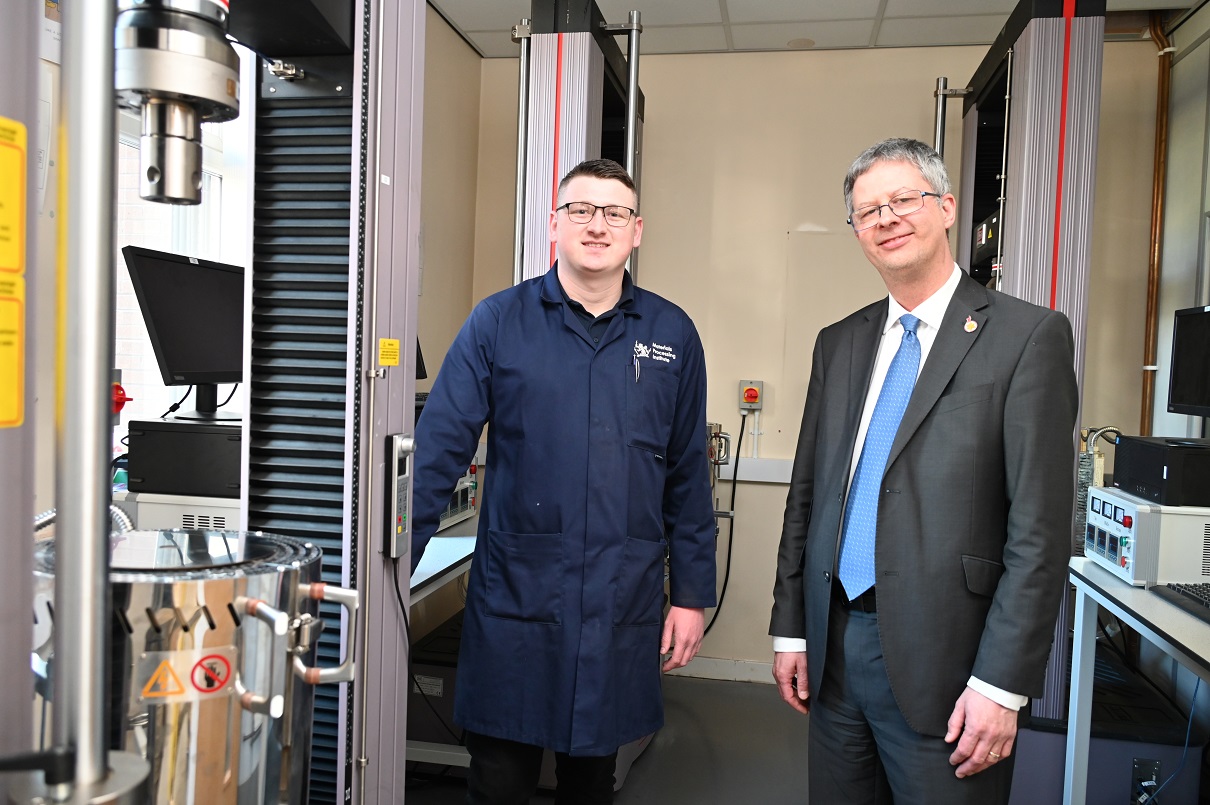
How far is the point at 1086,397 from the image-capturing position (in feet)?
11.8

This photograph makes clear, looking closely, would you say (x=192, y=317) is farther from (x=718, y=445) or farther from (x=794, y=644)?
(x=718, y=445)

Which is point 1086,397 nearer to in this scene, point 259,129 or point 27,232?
point 259,129

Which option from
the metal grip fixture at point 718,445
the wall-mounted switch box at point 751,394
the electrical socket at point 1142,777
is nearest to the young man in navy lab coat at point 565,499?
the electrical socket at point 1142,777

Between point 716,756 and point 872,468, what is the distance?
193 centimetres

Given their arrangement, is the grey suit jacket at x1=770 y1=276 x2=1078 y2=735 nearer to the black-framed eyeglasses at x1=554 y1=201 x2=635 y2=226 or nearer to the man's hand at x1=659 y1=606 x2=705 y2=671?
the man's hand at x1=659 y1=606 x2=705 y2=671

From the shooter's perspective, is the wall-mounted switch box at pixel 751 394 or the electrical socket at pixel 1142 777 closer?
the electrical socket at pixel 1142 777

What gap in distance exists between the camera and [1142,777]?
2375 mm

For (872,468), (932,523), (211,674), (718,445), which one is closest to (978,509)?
(932,523)

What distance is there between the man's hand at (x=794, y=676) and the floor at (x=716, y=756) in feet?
4.18

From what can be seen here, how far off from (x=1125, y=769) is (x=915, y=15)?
270cm

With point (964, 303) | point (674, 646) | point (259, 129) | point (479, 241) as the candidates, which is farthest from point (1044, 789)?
point (479, 241)

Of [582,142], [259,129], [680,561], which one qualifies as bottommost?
[680,561]

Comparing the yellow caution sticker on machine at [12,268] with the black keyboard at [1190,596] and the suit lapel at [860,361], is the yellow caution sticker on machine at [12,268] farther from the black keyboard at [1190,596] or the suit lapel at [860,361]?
the black keyboard at [1190,596]

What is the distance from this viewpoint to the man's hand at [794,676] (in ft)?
5.46
